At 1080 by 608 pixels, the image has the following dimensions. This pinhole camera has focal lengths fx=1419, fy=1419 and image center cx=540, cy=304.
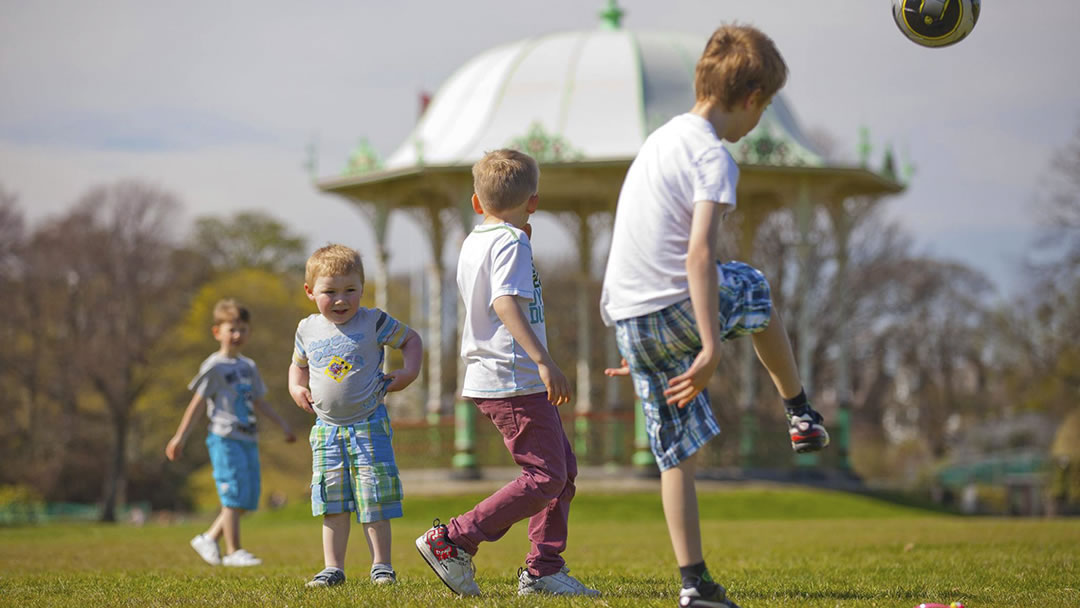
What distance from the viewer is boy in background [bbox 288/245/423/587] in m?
6.25

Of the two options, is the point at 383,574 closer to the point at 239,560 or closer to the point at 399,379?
the point at 399,379

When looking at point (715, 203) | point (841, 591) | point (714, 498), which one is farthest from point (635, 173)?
point (714, 498)

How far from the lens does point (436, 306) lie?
81.6ft

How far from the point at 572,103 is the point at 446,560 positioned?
16.9 m

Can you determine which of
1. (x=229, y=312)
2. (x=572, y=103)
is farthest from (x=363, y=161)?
(x=229, y=312)

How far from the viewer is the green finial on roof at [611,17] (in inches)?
979

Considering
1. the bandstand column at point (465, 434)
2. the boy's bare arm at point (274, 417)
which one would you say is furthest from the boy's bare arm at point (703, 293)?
the bandstand column at point (465, 434)

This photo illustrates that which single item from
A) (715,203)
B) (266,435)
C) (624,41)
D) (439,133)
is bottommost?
(266,435)

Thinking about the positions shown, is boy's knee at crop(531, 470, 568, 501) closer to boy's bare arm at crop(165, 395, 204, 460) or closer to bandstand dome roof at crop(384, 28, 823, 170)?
boy's bare arm at crop(165, 395, 204, 460)

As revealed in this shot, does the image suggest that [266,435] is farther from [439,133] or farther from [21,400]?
[439,133]

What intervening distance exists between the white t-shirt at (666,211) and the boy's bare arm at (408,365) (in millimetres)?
1534

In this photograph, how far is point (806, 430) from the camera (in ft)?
16.5

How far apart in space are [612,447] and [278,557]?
1249cm

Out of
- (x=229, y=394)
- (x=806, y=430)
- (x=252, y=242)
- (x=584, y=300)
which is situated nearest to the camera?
(x=806, y=430)
